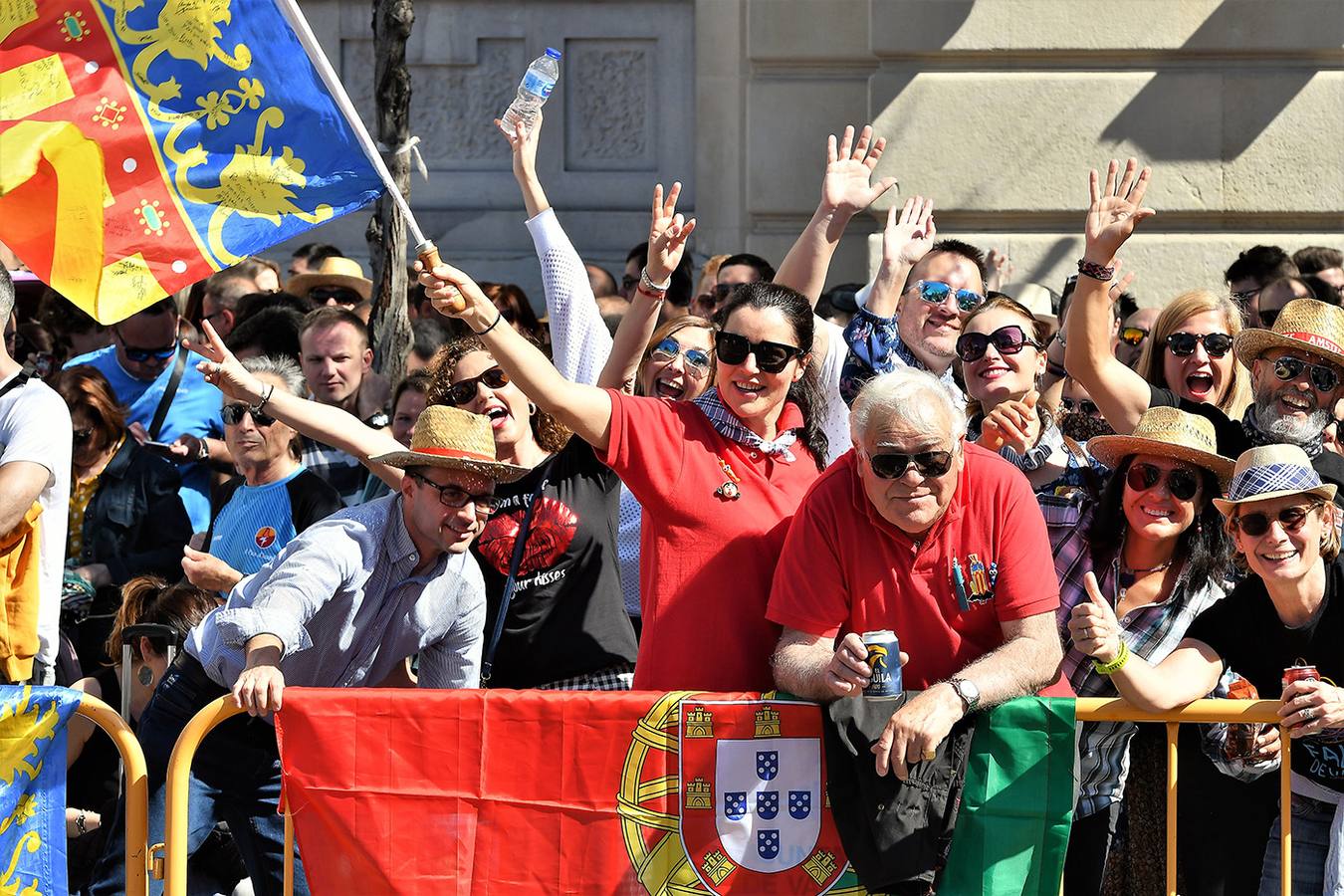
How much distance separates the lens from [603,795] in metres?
4.57

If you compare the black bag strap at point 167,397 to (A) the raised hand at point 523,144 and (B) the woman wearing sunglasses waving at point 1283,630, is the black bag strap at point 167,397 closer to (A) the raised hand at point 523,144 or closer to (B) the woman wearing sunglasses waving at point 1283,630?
(A) the raised hand at point 523,144

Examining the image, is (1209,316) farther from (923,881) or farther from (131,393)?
(131,393)

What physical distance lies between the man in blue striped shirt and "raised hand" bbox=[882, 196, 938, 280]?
1320mm

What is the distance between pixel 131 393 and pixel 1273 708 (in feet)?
16.8

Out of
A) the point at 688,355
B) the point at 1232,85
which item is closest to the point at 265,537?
the point at 688,355

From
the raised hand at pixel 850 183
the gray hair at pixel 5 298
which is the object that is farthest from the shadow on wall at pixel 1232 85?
the gray hair at pixel 5 298

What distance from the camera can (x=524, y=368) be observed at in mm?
4582

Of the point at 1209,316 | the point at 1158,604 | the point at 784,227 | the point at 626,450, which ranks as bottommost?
the point at 1158,604

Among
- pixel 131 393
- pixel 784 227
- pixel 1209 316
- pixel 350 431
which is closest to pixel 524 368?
pixel 350 431

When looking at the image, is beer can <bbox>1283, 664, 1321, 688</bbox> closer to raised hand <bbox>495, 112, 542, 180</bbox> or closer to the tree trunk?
raised hand <bbox>495, 112, 542, 180</bbox>

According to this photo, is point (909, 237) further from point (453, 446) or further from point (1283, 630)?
point (1283, 630)

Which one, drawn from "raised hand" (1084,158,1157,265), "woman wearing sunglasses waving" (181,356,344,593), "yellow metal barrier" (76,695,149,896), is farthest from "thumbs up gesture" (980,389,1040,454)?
"yellow metal barrier" (76,695,149,896)

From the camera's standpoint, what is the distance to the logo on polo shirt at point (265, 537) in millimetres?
6227

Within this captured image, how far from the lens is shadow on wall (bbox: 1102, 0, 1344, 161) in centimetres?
921
